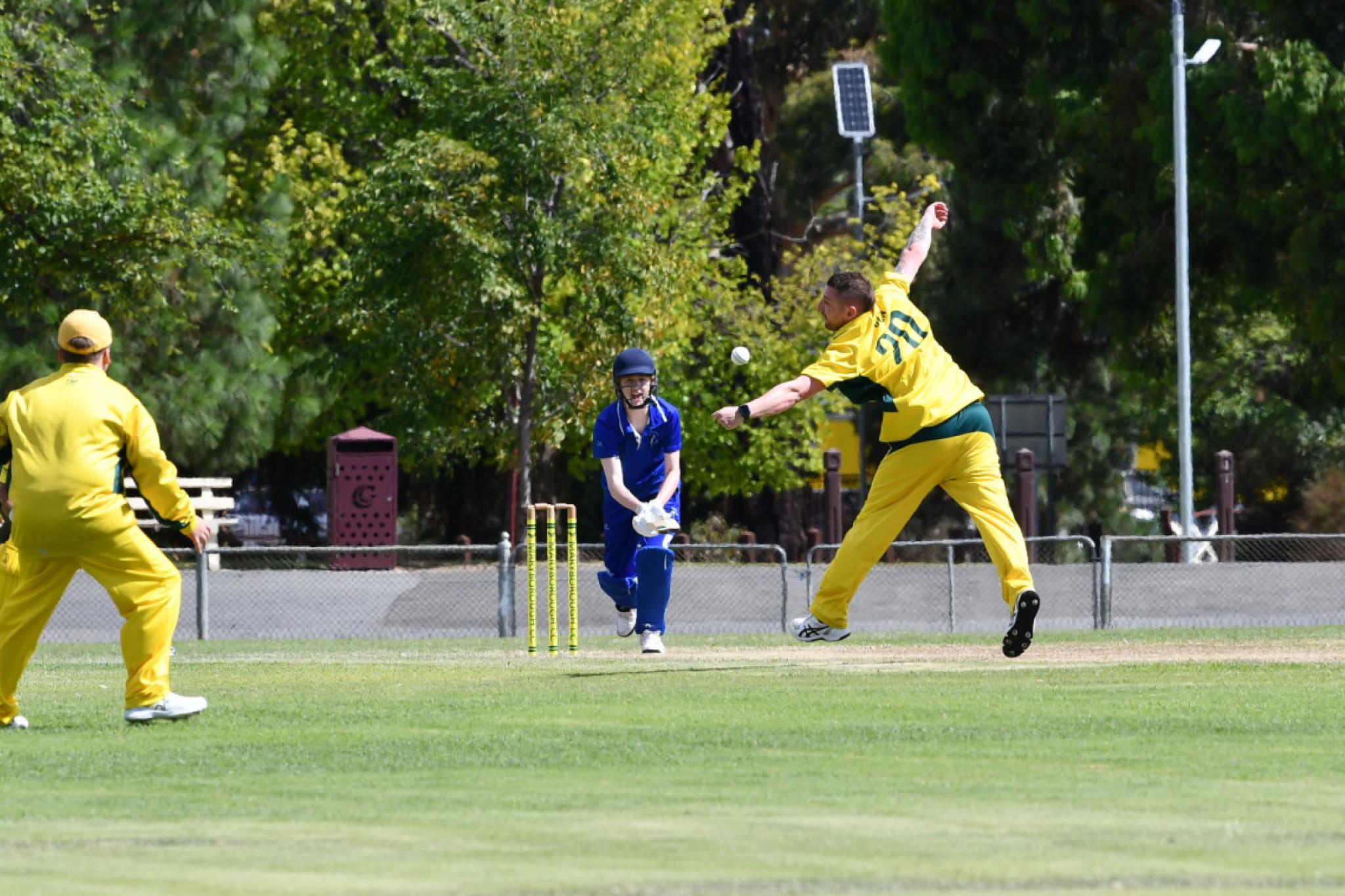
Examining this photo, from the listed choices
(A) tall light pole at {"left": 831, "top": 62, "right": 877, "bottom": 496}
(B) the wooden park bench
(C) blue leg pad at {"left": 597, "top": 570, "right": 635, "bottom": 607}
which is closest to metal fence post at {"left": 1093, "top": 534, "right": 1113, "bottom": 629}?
(C) blue leg pad at {"left": 597, "top": 570, "right": 635, "bottom": 607}

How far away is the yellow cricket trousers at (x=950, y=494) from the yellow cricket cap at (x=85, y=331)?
13.1 ft

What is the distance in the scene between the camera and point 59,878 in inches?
232

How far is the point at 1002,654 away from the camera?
1476 cm

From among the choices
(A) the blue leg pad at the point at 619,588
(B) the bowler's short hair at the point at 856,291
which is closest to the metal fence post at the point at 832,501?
(A) the blue leg pad at the point at 619,588

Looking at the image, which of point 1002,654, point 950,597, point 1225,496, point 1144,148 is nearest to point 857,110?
point 1144,148

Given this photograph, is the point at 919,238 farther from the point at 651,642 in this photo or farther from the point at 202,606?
the point at 202,606

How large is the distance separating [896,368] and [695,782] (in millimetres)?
4390

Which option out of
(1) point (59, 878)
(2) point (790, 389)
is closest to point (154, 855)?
(1) point (59, 878)

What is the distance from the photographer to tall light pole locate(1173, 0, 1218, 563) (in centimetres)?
3181

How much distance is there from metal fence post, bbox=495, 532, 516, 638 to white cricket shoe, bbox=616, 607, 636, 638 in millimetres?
5839

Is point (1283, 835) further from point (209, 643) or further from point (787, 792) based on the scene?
point (209, 643)

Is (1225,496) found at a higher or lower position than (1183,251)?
lower

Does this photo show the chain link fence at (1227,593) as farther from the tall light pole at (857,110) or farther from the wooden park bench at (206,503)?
the wooden park bench at (206,503)

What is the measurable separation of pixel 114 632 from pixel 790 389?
1338cm
